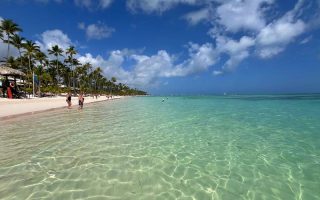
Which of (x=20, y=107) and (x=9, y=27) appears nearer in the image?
(x=20, y=107)

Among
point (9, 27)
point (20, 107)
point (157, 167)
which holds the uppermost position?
point (9, 27)

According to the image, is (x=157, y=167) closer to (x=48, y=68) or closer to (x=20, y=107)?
(x=20, y=107)

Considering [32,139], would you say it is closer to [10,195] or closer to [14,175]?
Answer: [14,175]

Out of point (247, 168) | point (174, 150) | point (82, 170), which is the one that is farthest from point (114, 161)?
point (247, 168)

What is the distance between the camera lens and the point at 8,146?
7914 millimetres

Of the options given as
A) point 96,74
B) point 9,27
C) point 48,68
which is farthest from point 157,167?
point 96,74

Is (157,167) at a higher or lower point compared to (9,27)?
lower

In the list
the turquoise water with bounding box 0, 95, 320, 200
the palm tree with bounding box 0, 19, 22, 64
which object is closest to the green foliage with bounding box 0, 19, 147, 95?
the palm tree with bounding box 0, 19, 22, 64

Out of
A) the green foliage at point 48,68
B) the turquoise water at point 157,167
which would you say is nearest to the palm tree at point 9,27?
the green foliage at point 48,68

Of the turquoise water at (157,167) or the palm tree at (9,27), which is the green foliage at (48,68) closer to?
the palm tree at (9,27)

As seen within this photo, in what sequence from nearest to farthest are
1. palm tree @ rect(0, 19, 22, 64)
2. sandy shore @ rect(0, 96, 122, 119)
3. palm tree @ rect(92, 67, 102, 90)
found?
sandy shore @ rect(0, 96, 122, 119)
palm tree @ rect(0, 19, 22, 64)
palm tree @ rect(92, 67, 102, 90)

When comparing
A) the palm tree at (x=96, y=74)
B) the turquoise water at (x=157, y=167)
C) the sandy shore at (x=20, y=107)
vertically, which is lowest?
the turquoise water at (x=157, y=167)

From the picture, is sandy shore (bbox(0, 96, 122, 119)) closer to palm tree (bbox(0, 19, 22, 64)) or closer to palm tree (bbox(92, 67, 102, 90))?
palm tree (bbox(0, 19, 22, 64))

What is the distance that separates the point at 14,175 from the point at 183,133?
24.4 feet
